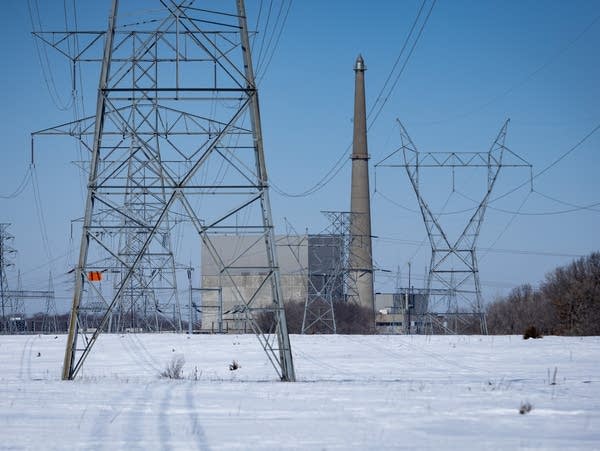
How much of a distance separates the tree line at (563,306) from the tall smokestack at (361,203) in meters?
12.8

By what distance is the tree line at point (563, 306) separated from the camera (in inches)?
2776

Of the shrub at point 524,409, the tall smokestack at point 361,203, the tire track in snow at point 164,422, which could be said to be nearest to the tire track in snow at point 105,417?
the tire track in snow at point 164,422

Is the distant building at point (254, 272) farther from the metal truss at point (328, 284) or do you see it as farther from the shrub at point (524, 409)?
the shrub at point (524, 409)

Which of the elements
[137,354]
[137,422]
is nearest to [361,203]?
[137,354]

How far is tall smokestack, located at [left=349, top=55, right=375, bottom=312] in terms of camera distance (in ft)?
303

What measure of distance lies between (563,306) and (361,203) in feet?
90.2

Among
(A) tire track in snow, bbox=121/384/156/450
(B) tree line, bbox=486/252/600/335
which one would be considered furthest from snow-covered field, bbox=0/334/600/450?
(B) tree line, bbox=486/252/600/335

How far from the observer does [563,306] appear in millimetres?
72875

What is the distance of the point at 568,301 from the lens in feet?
237

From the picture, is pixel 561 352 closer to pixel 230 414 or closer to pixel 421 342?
pixel 421 342

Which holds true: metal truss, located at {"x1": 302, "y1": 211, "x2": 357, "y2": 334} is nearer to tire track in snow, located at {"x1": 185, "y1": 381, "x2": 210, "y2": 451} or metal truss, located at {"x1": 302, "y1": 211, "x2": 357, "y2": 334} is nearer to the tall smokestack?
the tall smokestack

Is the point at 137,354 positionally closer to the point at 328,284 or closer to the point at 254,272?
the point at 328,284

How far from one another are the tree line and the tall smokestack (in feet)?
41.8

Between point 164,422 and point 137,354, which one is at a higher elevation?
point 137,354
